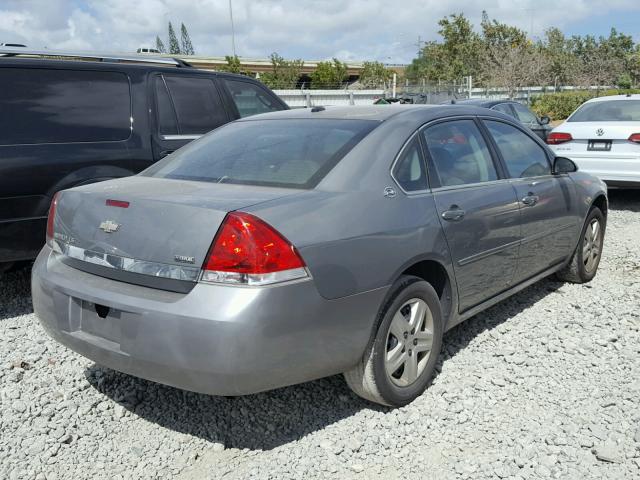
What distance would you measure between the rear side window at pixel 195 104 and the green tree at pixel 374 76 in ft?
142

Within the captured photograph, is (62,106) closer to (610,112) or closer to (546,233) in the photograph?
(546,233)

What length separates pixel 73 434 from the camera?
3221 millimetres

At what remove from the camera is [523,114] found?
41.4ft

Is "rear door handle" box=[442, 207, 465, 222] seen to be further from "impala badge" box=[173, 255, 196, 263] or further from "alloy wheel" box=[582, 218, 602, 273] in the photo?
"alloy wheel" box=[582, 218, 602, 273]

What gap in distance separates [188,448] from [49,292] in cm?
104

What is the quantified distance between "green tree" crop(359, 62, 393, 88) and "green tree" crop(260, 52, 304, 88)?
559 cm

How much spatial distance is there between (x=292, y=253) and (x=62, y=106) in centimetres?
310

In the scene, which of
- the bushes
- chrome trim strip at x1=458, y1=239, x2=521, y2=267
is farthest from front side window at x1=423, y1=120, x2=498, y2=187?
the bushes

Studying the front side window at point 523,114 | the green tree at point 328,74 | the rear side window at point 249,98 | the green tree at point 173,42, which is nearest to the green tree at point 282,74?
the green tree at point 328,74

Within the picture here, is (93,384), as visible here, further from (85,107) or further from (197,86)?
(197,86)

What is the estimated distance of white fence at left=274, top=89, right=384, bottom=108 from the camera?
23703mm

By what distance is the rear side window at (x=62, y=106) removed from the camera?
15.3 feet

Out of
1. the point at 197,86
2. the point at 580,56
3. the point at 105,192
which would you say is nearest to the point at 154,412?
the point at 105,192

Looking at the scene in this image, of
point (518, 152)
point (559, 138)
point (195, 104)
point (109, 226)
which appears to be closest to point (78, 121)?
point (195, 104)
